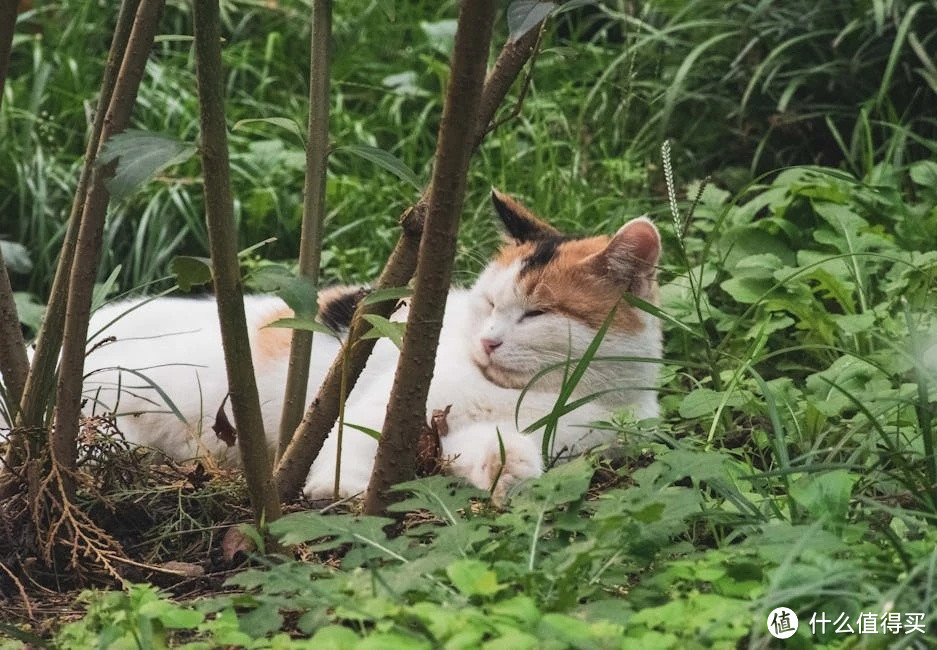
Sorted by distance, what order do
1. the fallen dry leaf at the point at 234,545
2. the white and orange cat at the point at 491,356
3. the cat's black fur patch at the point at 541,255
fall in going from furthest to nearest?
the cat's black fur patch at the point at 541,255 < the white and orange cat at the point at 491,356 < the fallen dry leaf at the point at 234,545

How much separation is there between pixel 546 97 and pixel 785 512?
294cm

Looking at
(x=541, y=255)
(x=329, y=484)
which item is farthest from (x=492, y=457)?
(x=541, y=255)

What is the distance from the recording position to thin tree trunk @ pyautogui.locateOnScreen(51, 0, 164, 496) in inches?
73.0

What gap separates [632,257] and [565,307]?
0.19 metres

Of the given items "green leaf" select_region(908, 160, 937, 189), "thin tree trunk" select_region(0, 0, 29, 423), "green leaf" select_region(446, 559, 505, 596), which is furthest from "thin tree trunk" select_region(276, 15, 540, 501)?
"green leaf" select_region(908, 160, 937, 189)

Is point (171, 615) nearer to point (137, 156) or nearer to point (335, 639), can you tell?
point (335, 639)

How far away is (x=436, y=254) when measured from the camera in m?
1.74

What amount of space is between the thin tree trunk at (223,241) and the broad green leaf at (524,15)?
1.26 ft

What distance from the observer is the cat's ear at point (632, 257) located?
275 centimetres

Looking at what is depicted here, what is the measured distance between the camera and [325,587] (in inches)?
60.4

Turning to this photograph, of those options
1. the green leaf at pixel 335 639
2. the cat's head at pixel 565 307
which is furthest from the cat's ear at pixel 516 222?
the green leaf at pixel 335 639

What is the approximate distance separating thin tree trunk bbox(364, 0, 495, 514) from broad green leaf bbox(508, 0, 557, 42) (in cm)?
4

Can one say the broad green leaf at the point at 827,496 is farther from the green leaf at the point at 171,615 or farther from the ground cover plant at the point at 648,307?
the green leaf at the point at 171,615

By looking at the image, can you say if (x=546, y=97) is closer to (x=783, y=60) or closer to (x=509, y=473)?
(x=783, y=60)
